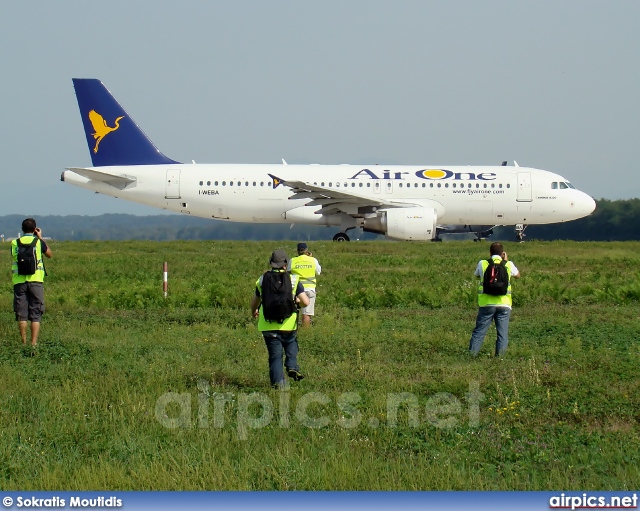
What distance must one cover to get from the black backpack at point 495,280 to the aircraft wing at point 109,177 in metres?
29.8

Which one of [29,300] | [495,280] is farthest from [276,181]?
[495,280]

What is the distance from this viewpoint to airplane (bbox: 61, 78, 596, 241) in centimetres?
4031

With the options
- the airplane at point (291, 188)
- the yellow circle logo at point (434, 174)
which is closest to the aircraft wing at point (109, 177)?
the airplane at point (291, 188)

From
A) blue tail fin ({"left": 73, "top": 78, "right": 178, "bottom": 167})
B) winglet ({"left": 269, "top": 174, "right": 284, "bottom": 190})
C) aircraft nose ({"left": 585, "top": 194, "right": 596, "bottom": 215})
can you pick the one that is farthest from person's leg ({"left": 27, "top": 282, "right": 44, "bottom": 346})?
aircraft nose ({"left": 585, "top": 194, "right": 596, "bottom": 215})

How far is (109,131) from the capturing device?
40969mm

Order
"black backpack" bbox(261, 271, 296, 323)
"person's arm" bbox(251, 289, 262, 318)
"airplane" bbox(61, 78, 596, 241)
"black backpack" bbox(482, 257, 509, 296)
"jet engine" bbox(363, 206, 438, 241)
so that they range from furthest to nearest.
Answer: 1. "airplane" bbox(61, 78, 596, 241)
2. "jet engine" bbox(363, 206, 438, 241)
3. "black backpack" bbox(482, 257, 509, 296)
4. "person's arm" bbox(251, 289, 262, 318)
5. "black backpack" bbox(261, 271, 296, 323)

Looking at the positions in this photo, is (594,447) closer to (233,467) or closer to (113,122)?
(233,467)

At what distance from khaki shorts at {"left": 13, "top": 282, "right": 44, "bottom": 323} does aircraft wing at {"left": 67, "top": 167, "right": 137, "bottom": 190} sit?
27.3 metres

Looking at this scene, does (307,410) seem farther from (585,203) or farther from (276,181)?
(585,203)

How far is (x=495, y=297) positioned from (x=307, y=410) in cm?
434

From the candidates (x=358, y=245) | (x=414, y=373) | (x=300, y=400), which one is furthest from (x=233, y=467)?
(x=358, y=245)

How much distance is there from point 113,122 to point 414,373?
105ft

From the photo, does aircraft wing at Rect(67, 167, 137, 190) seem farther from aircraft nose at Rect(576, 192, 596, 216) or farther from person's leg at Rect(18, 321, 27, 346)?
person's leg at Rect(18, 321, 27, 346)

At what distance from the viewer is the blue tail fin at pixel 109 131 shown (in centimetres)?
4097
